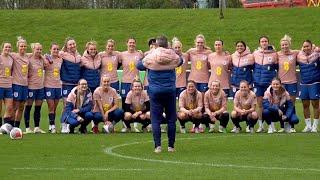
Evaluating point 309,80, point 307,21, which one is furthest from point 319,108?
point 307,21

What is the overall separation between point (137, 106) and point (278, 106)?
10.9 feet

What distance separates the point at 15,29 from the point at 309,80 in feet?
125

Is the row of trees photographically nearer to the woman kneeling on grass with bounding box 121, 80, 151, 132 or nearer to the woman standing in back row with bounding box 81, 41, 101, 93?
the woman standing in back row with bounding box 81, 41, 101, 93

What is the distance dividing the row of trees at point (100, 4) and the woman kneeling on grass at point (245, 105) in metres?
49.8

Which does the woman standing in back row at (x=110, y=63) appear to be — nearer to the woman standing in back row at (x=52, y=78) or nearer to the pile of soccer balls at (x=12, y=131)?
the woman standing in back row at (x=52, y=78)

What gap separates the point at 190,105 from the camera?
930 inches

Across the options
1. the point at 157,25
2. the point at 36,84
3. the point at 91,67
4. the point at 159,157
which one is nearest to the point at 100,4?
the point at 157,25

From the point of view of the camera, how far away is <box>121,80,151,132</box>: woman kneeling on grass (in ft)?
77.8

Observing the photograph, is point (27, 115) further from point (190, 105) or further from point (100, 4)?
point (100, 4)

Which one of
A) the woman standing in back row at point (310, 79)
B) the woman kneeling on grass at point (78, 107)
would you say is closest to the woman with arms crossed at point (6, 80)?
the woman kneeling on grass at point (78, 107)

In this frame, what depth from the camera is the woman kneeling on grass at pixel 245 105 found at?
23.1 meters

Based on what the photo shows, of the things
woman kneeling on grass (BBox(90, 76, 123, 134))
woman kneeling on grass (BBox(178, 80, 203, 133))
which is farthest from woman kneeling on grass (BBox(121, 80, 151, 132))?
woman kneeling on grass (BBox(178, 80, 203, 133))

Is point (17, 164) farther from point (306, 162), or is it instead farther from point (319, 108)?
point (319, 108)

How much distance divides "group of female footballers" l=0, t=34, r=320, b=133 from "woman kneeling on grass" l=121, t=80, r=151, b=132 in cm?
2
